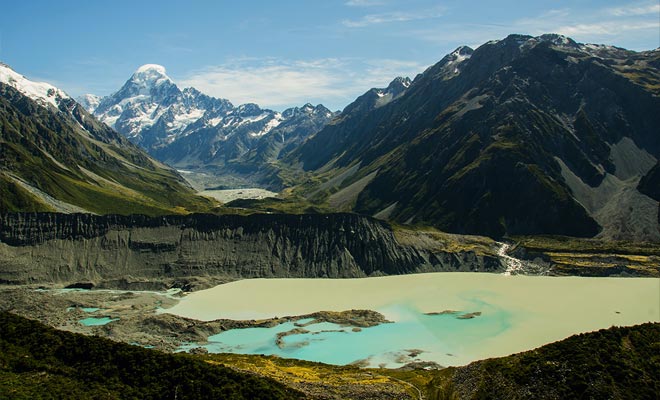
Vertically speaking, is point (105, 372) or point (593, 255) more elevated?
point (105, 372)

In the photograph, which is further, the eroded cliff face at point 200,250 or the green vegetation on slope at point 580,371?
the eroded cliff face at point 200,250

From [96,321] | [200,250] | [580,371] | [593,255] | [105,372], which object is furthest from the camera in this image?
[593,255]

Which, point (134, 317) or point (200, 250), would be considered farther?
point (200, 250)

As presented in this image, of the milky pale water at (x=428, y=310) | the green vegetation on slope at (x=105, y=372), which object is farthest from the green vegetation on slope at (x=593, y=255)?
the green vegetation on slope at (x=105, y=372)

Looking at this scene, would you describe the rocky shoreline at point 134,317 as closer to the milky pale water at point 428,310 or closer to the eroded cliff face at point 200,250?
the milky pale water at point 428,310

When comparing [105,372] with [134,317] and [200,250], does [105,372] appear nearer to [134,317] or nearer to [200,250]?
[134,317]

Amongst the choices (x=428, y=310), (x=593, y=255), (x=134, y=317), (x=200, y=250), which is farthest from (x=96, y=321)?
(x=593, y=255)
